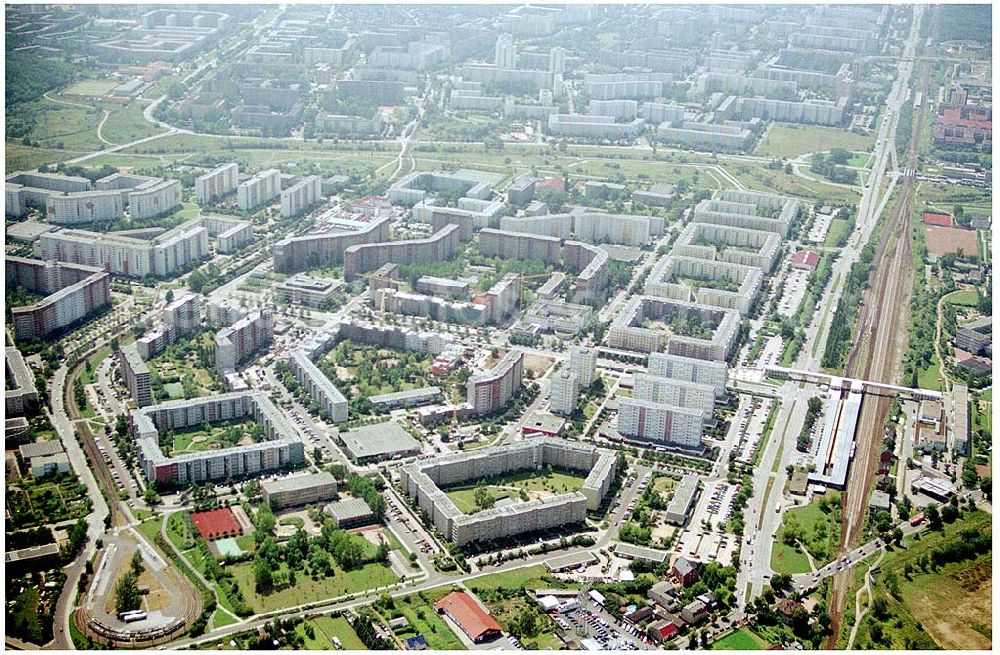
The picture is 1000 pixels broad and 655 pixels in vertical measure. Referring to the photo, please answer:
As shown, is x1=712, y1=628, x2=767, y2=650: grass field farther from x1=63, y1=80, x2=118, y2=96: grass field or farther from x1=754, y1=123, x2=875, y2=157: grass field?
x1=63, y1=80, x2=118, y2=96: grass field

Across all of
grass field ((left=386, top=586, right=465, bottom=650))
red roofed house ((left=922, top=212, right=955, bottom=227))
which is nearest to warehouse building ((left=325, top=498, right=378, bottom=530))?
grass field ((left=386, top=586, right=465, bottom=650))

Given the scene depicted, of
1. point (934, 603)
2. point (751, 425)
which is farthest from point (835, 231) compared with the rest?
point (934, 603)

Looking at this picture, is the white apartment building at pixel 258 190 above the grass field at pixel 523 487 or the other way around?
above

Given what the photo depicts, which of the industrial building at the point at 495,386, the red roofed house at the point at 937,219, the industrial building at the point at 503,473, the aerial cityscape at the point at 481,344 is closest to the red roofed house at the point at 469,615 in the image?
the aerial cityscape at the point at 481,344

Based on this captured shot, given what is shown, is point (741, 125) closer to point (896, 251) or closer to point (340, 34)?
point (896, 251)

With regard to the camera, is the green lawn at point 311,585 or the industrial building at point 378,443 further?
the industrial building at point 378,443

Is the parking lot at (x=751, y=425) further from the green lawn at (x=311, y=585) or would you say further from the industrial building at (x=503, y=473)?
the green lawn at (x=311, y=585)
